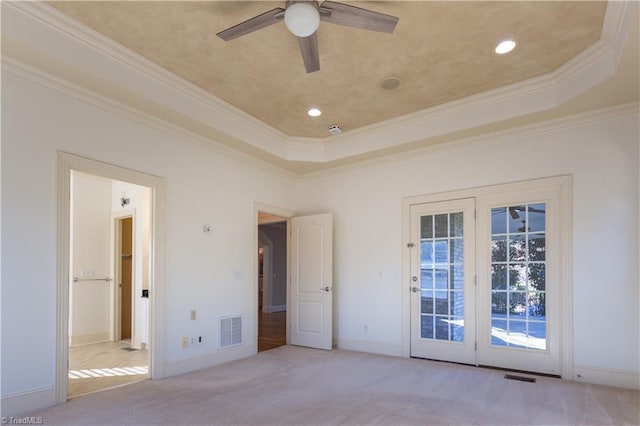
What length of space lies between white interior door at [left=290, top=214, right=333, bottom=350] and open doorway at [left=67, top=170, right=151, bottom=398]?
2258 mm

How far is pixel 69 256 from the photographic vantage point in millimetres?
3432

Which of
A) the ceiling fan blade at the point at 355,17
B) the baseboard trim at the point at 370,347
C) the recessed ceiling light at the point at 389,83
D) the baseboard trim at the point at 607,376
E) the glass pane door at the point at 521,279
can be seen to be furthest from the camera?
the baseboard trim at the point at 370,347

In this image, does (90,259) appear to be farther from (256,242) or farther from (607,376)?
(607,376)

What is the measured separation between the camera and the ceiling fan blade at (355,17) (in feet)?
8.23

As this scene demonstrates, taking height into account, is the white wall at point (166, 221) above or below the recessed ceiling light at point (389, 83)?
below

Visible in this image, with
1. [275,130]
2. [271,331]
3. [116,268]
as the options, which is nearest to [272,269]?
[271,331]

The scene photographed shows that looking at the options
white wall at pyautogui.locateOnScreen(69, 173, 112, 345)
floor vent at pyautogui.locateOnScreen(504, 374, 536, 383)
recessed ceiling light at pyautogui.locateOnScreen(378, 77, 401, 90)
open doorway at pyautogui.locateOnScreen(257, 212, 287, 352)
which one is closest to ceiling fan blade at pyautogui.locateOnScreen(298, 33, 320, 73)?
recessed ceiling light at pyautogui.locateOnScreen(378, 77, 401, 90)

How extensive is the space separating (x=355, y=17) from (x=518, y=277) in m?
3.58

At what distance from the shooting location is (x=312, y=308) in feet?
19.3

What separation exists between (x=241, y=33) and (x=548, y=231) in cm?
393

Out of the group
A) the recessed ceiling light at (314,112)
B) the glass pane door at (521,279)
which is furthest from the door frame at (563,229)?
the recessed ceiling light at (314,112)

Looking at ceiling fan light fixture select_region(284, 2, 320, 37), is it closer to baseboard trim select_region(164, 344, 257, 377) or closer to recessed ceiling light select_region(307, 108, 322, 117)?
recessed ceiling light select_region(307, 108, 322, 117)

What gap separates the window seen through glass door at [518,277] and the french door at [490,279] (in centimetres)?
1

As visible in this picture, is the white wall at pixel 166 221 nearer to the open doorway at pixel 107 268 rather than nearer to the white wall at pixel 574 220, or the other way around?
the open doorway at pixel 107 268
